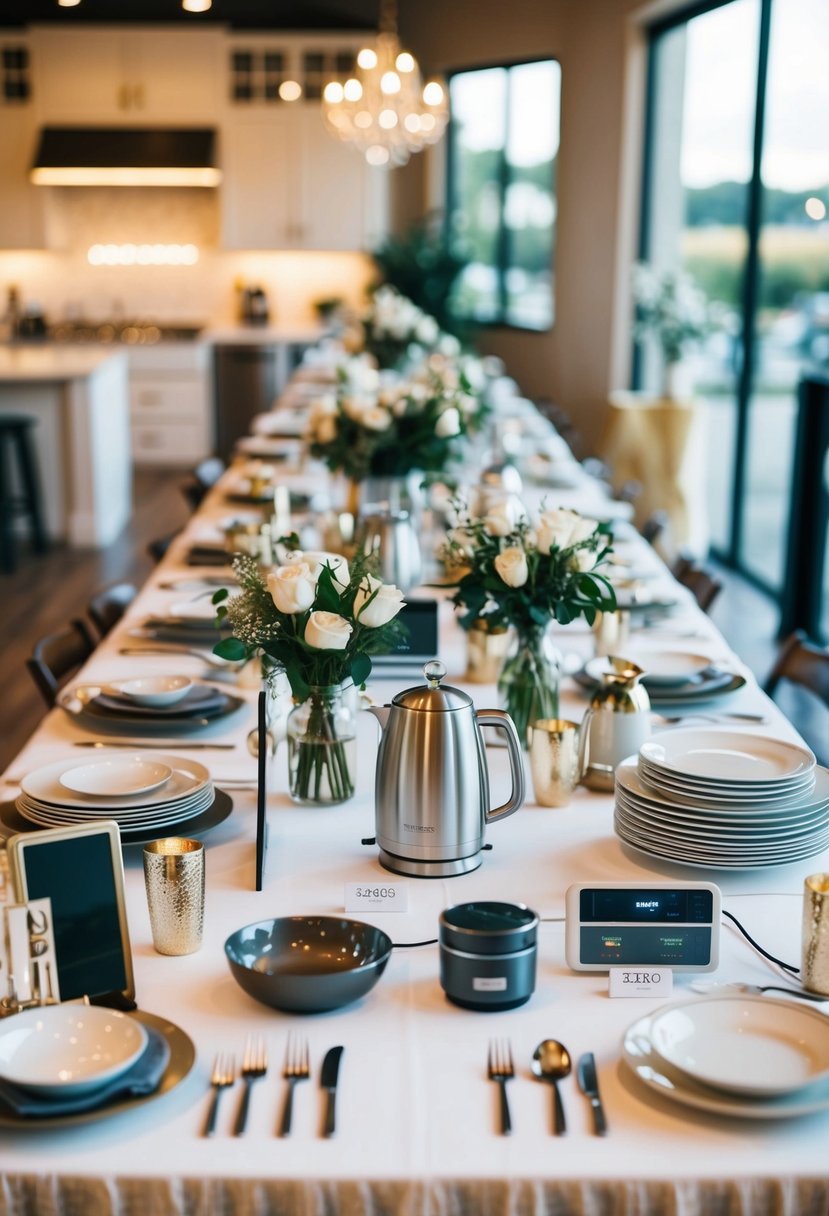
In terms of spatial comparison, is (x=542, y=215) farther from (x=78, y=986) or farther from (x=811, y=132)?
(x=78, y=986)

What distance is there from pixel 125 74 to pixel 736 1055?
10084 millimetres

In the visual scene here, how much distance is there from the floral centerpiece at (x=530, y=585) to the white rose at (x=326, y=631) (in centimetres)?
37

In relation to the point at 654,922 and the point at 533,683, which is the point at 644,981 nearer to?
the point at 654,922

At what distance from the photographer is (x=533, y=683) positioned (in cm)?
229

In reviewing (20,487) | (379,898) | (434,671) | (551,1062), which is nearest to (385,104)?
(20,487)

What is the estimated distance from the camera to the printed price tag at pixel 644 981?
1507mm

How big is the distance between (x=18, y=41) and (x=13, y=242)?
1.39 metres

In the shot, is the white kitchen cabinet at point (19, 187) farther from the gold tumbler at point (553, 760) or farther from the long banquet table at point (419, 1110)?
the long banquet table at point (419, 1110)

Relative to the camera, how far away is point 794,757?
1.95 metres

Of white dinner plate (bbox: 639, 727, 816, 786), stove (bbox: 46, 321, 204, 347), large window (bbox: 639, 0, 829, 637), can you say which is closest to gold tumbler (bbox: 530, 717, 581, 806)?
white dinner plate (bbox: 639, 727, 816, 786)

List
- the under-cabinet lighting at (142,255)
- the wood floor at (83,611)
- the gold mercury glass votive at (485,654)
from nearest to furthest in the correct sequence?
the gold mercury glass votive at (485,654)
the wood floor at (83,611)
the under-cabinet lighting at (142,255)

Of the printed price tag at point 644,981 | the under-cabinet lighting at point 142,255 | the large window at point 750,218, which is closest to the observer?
the printed price tag at point 644,981

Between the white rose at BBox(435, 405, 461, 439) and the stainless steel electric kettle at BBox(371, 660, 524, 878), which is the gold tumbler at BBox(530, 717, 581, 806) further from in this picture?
the white rose at BBox(435, 405, 461, 439)

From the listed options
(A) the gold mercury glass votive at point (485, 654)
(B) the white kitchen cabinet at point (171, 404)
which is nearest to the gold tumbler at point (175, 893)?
(A) the gold mercury glass votive at point (485, 654)
